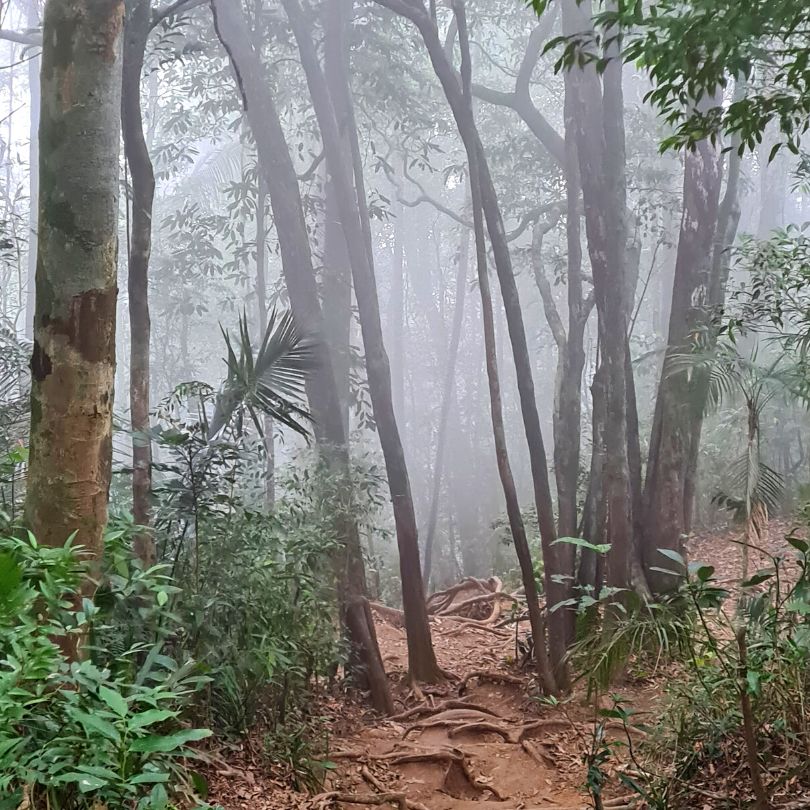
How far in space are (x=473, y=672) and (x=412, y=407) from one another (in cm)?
2186

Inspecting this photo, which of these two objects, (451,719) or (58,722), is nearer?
(58,722)

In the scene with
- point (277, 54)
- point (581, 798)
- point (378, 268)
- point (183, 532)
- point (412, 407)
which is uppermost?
point (378, 268)

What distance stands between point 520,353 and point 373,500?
6.33 ft

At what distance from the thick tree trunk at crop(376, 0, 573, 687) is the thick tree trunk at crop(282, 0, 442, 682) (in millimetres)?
1097

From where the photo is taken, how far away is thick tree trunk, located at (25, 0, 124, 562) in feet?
10.6

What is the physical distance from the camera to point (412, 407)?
1149 inches

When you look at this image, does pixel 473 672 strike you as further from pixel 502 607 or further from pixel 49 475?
pixel 49 475

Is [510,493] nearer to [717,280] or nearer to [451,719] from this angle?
[451,719]

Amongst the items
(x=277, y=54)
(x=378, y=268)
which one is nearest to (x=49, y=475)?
(x=277, y=54)

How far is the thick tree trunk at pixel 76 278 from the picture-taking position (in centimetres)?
324

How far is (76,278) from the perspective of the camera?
10.9 ft

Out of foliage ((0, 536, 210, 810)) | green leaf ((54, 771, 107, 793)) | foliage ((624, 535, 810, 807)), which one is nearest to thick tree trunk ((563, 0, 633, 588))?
foliage ((624, 535, 810, 807))

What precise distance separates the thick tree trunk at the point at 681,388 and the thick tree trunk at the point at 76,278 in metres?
5.17

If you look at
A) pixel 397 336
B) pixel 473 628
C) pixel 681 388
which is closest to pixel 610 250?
pixel 681 388
